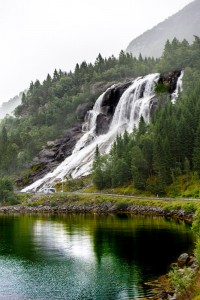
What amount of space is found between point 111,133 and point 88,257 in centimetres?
12469

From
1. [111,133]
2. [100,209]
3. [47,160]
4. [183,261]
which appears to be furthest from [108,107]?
[183,261]

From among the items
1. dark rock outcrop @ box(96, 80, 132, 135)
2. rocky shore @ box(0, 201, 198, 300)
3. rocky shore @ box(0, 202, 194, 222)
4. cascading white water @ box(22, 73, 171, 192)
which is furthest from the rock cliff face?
rocky shore @ box(0, 201, 198, 300)

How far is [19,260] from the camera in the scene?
58656mm

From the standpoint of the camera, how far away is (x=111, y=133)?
598ft

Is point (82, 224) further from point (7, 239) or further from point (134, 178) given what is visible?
point (134, 178)

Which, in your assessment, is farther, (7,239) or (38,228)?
(38,228)

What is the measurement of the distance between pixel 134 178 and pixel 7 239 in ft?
178

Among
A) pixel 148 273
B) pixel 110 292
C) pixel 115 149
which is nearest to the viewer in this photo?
pixel 110 292

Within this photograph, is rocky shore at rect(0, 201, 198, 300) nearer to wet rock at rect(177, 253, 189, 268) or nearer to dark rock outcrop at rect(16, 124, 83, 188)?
wet rock at rect(177, 253, 189, 268)

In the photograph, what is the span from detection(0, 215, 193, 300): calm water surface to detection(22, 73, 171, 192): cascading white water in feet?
230

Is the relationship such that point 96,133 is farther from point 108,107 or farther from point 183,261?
point 183,261

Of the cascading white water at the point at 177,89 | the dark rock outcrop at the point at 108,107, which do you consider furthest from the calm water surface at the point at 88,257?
the dark rock outcrop at the point at 108,107

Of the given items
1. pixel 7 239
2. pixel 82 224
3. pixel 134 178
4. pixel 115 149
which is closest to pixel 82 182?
pixel 115 149

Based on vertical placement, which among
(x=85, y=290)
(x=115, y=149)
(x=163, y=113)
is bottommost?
(x=85, y=290)
